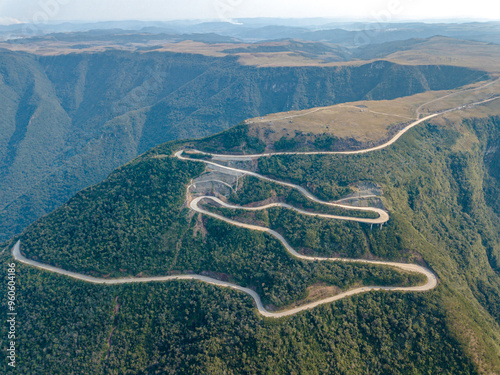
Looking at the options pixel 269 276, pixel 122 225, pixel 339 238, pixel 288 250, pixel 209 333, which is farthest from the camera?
pixel 122 225

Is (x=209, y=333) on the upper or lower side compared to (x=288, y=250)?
lower

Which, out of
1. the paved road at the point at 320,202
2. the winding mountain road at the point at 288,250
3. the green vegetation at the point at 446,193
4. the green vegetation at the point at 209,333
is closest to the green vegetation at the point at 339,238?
the winding mountain road at the point at 288,250

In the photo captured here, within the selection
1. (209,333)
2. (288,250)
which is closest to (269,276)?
(288,250)

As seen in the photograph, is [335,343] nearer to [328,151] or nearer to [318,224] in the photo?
[318,224]

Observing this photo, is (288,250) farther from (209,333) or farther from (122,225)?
(122,225)

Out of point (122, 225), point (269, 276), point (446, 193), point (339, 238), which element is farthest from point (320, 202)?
point (122, 225)

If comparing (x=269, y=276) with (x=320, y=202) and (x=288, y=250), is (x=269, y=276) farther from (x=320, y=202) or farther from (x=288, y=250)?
(x=320, y=202)

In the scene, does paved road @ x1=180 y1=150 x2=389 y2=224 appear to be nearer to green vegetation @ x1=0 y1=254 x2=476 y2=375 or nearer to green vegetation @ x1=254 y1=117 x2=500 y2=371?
green vegetation @ x1=254 y1=117 x2=500 y2=371

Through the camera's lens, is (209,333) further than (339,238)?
No

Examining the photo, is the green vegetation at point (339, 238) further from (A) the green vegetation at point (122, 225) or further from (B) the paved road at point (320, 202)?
(A) the green vegetation at point (122, 225)

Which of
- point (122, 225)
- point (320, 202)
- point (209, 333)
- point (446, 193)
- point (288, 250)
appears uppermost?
point (320, 202)

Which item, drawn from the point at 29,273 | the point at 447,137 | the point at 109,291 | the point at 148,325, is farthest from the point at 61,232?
the point at 447,137

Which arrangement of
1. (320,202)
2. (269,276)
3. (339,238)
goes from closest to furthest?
1. (269,276)
2. (339,238)
3. (320,202)
